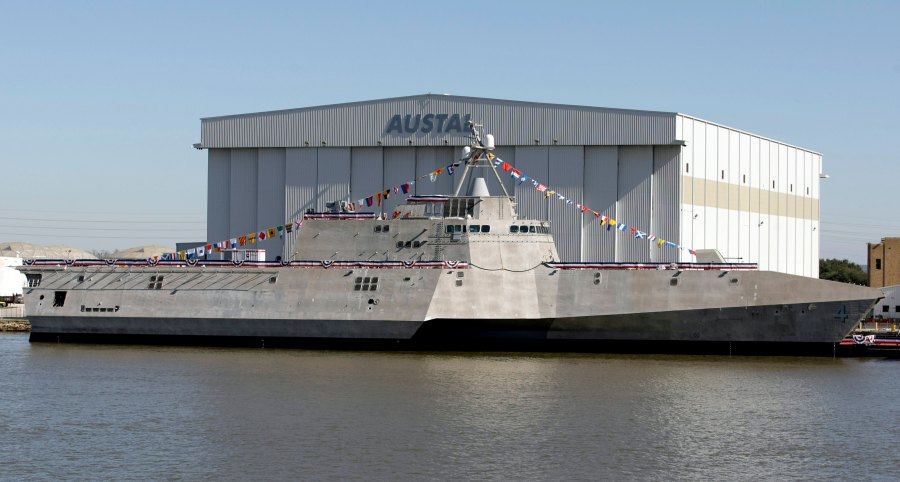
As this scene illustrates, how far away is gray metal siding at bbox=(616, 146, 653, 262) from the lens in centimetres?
5203

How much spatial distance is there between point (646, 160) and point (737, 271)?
14258mm

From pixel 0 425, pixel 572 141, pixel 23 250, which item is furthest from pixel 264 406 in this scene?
pixel 23 250

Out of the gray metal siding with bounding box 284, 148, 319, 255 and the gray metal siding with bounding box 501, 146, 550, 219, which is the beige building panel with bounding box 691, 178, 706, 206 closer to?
the gray metal siding with bounding box 501, 146, 550, 219

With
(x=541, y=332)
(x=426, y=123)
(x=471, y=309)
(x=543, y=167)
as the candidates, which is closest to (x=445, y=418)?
(x=471, y=309)

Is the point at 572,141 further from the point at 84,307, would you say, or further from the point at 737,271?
the point at 84,307

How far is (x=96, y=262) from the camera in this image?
44094mm

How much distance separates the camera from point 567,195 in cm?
5281

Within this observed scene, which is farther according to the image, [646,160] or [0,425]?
[646,160]

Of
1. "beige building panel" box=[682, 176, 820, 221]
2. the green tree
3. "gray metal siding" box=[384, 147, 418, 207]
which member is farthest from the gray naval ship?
the green tree

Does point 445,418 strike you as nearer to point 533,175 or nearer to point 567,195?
point 567,195

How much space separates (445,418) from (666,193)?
28.1 m

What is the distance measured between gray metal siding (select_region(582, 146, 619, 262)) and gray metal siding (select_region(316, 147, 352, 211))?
11813 mm

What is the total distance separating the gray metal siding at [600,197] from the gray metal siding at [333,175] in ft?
38.8

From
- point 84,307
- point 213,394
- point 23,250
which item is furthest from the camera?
point 23,250
